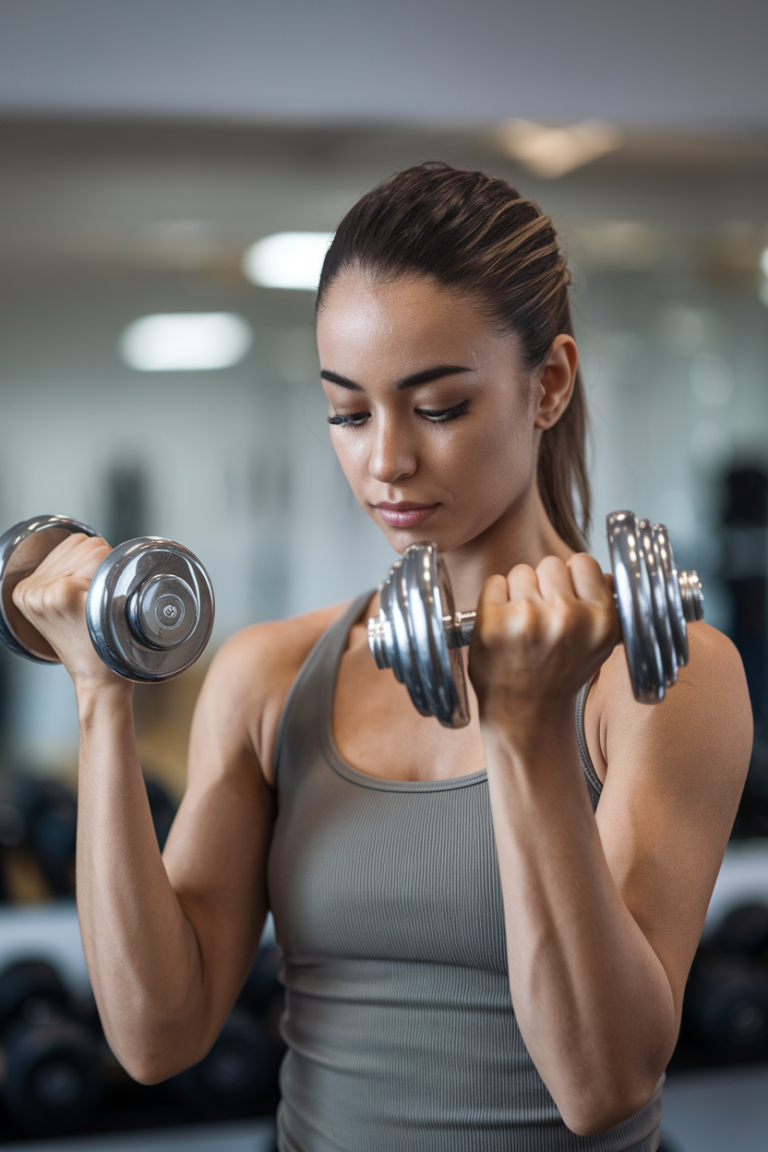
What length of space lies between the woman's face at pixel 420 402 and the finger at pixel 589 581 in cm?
27

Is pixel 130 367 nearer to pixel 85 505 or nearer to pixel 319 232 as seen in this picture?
pixel 85 505

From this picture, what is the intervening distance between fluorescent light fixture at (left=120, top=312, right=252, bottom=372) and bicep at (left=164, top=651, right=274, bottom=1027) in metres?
1.85

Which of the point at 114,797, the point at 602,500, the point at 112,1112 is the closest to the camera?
the point at 114,797

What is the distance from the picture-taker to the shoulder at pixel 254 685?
1.14 m

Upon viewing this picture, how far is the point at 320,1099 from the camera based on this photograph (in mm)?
1049

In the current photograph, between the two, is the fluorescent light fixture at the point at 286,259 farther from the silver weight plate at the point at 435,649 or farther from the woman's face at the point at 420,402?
the silver weight plate at the point at 435,649

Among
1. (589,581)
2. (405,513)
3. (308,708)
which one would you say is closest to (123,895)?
(308,708)

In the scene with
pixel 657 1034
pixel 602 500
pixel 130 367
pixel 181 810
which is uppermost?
pixel 130 367

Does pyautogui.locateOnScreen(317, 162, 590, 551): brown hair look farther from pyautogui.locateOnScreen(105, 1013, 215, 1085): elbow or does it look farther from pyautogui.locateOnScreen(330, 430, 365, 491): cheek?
pyautogui.locateOnScreen(105, 1013, 215, 1085): elbow

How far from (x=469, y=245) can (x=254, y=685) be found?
0.53 m

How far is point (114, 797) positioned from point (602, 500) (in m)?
2.32

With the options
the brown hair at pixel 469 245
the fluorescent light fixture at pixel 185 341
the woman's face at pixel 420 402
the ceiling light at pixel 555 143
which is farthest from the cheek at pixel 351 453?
the fluorescent light fixture at pixel 185 341

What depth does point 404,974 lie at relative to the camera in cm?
100

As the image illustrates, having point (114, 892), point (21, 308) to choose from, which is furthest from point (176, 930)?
point (21, 308)
